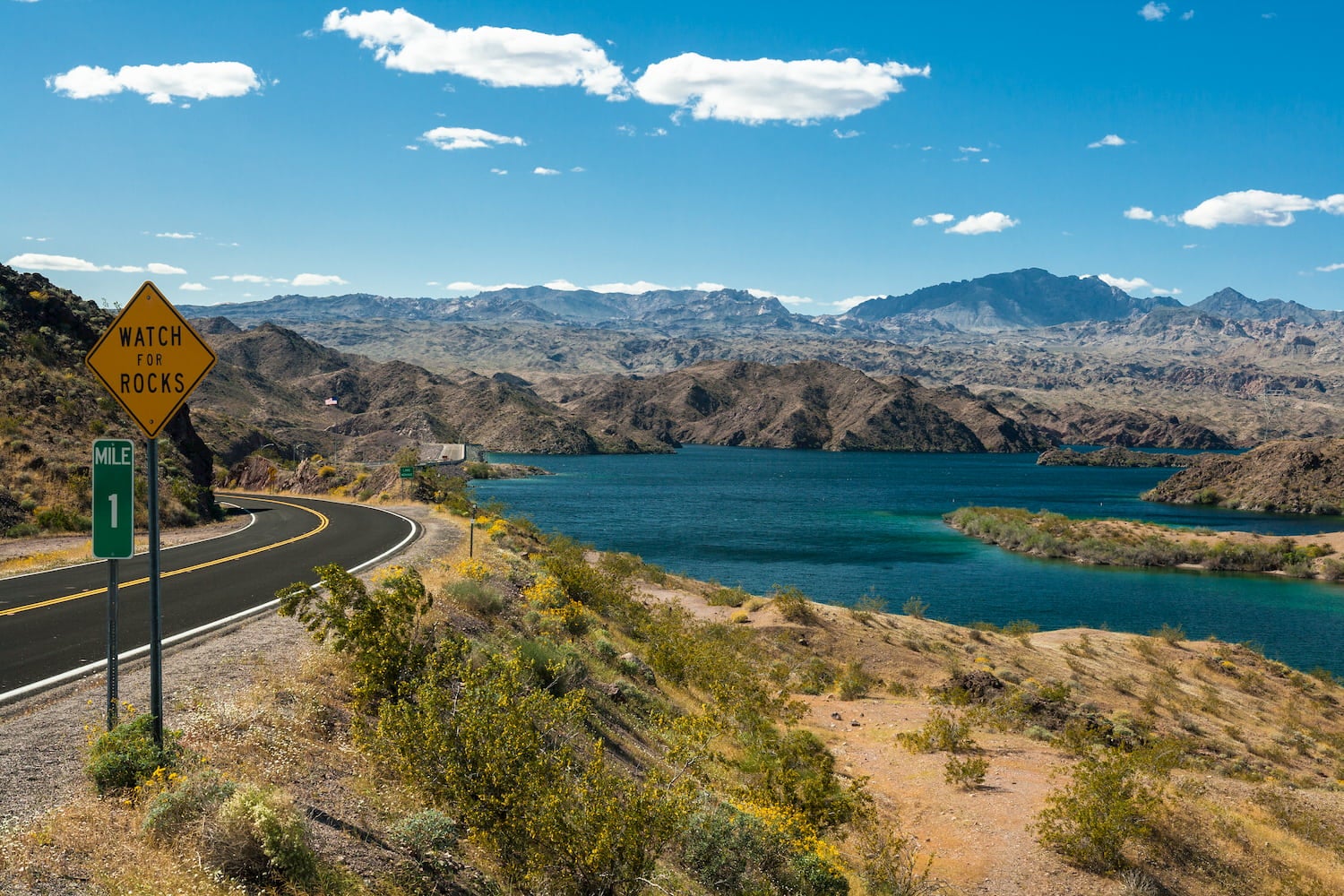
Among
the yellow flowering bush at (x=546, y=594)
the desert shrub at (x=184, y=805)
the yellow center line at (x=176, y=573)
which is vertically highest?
the desert shrub at (x=184, y=805)

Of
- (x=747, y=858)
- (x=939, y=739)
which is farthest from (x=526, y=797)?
(x=939, y=739)

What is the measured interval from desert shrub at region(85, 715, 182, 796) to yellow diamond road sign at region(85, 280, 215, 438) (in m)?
2.57

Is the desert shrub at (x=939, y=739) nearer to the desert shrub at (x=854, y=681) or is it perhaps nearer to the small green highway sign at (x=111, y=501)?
the desert shrub at (x=854, y=681)

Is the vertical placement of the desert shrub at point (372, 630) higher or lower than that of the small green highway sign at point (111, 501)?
lower

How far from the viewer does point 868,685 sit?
25047 mm

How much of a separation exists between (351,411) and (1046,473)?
15960cm

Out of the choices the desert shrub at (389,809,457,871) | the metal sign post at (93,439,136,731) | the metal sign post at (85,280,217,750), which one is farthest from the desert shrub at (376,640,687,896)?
the metal sign post at (93,439,136,731)

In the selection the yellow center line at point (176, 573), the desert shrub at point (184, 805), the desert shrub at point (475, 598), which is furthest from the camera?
the desert shrub at point (475, 598)

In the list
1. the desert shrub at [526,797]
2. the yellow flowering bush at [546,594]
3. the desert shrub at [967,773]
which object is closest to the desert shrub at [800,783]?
the desert shrub at [967,773]

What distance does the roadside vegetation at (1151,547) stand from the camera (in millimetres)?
63594

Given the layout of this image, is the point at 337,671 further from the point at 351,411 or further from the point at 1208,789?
the point at 351,411

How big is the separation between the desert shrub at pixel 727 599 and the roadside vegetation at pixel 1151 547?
143 ft

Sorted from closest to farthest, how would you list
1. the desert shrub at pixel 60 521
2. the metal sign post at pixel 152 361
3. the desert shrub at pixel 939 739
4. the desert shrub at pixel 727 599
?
the metal sign post at pixel 152 361 → the desert shrub at pixel 939 739 → the desert shrub at pixel 60 521 → the desert shrub at pixel 727 599

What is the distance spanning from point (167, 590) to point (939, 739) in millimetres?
16066
